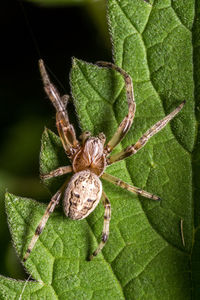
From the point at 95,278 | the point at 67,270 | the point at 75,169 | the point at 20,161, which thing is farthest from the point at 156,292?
the point at 20,161

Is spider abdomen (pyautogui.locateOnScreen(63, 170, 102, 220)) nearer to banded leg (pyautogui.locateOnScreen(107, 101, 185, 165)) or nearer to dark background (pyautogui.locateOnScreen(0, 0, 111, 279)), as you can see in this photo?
banded leg (pyautogui.locateOnScreen(107, 101, 185, 165))

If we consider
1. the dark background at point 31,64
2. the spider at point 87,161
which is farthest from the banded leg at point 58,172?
the dark background at point 31,64

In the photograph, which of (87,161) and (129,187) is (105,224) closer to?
(129,187)

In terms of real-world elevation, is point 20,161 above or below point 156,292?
above

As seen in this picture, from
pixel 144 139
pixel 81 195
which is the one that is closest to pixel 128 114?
pixel 144 139

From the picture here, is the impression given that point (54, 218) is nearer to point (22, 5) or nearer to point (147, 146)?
point (147, 146)

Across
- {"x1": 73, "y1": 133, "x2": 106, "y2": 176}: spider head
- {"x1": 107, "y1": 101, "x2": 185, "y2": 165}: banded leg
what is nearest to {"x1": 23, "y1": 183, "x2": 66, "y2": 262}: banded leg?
{"x1": 73, "y1": 133, "x2": 106, "y2": 176}: spider head
